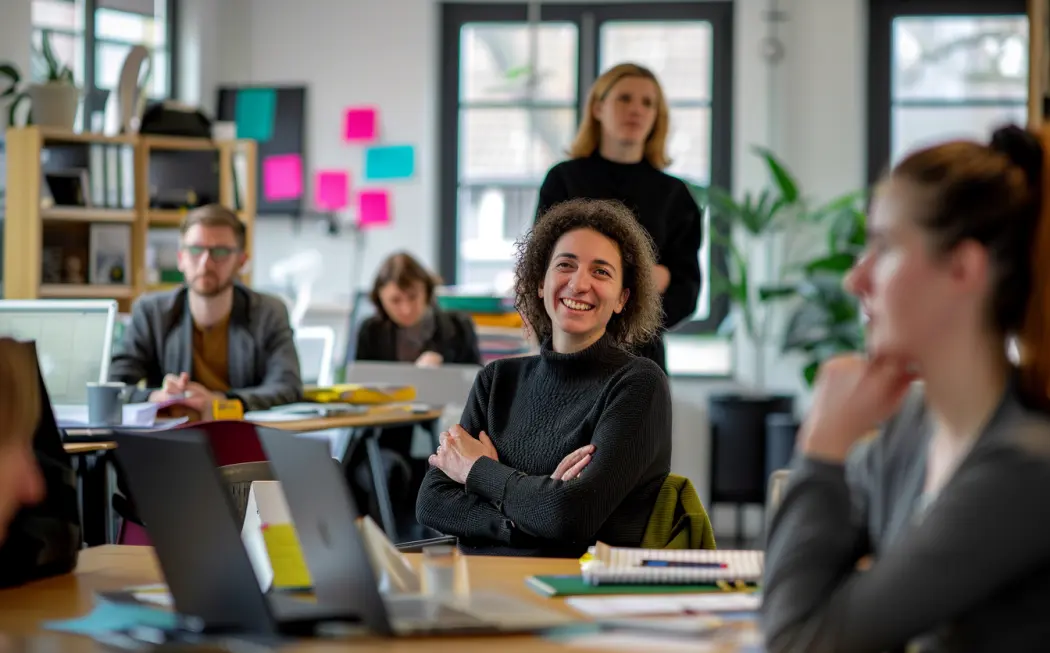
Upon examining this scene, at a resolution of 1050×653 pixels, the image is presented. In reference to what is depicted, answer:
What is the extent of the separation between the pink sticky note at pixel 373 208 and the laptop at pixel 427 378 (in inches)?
98.4

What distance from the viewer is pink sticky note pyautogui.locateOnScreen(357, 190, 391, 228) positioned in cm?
693

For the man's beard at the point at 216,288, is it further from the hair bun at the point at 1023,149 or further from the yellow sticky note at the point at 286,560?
the hair bun at the point at 1023,149

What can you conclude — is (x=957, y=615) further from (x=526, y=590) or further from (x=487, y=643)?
(x=526, y=590)

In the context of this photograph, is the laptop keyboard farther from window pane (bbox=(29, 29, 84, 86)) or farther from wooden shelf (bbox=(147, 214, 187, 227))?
window pane (bbox=(29, 29, 84, 86))

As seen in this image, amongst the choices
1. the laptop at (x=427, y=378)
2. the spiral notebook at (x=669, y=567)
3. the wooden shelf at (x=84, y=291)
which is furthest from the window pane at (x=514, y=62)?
the spiral notebook at (x=669, y=567)

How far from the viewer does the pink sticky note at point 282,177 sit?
22.9ft

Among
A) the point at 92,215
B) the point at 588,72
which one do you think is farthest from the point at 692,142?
the point at 92,215

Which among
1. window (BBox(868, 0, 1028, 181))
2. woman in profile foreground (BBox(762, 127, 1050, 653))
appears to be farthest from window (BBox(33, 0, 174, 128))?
woman in profile foreground (BBox(762, 127, 1050, 653))

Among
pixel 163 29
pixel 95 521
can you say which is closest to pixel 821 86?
pixel 163 29

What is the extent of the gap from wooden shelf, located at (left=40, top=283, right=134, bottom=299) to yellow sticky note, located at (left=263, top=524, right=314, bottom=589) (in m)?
3.99

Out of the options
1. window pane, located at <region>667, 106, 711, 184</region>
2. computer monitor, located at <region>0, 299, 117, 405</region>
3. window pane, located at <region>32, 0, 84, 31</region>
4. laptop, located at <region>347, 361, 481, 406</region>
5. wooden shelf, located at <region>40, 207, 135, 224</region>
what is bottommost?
laptop, located at <region>347, 361, 481, 406</region>

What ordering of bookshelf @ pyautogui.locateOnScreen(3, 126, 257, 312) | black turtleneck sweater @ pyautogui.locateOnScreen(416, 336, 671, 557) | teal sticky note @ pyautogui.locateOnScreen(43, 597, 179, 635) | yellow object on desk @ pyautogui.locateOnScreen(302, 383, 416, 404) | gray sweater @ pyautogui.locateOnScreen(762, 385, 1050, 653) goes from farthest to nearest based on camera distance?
bookshelf @ pyautogui.locateOnScreen(3, 126, 257, 312), yellow object on desk @ pyautogui.locateOnScreen(302, 383, 416, 404), black turtleneck sweater @ pyautogui.locateOnScreen(416, 336, 671, 557), teal sticky note @ pyautogui.locateOnScreen(43, 597, 179, 635), gray sweater @ pyautogui.locateOnScreen(762, 385, 1050, 653)

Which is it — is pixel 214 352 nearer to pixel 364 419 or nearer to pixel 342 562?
pixel 364 419

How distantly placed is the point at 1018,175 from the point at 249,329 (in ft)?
11.2
